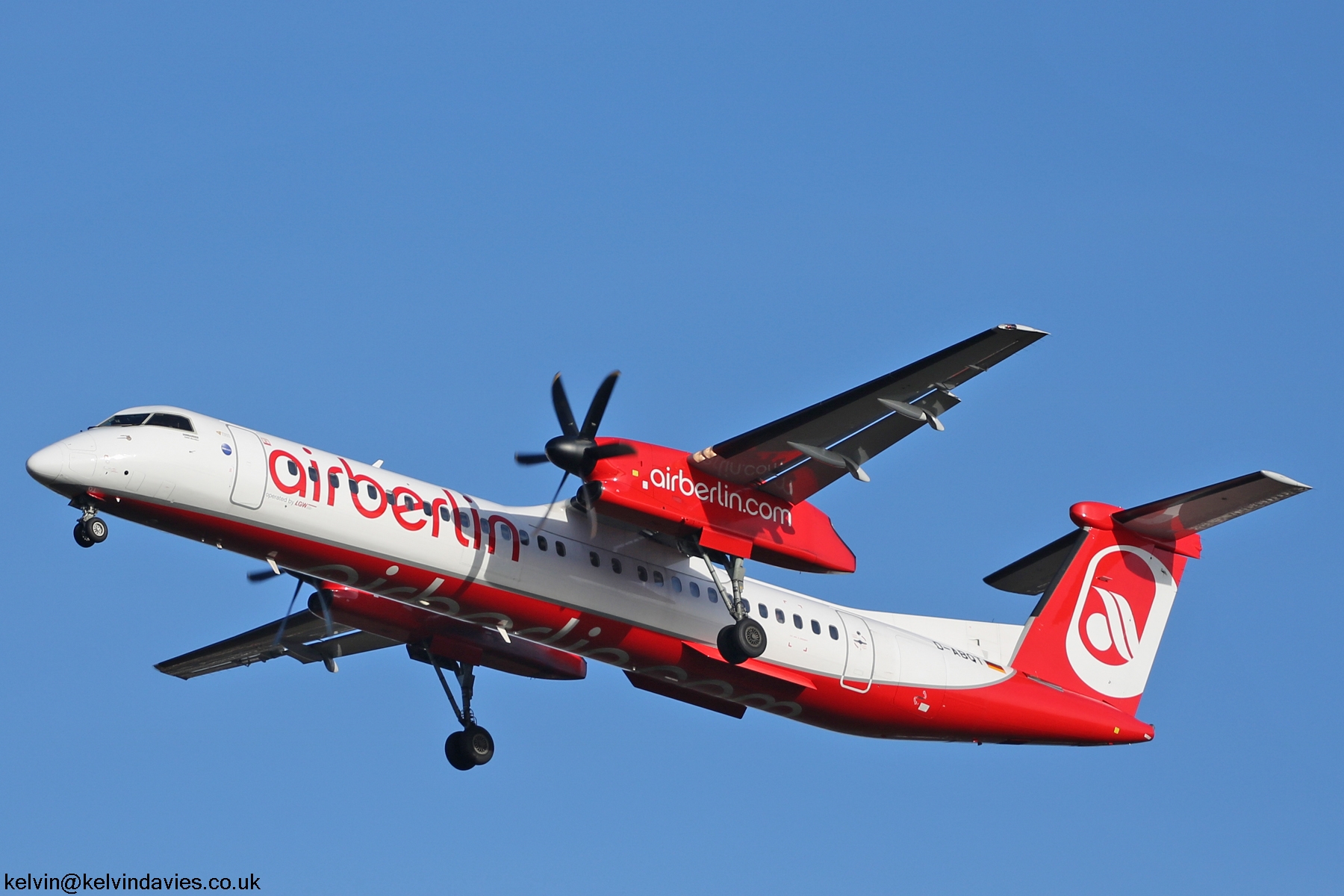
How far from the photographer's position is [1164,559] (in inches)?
974

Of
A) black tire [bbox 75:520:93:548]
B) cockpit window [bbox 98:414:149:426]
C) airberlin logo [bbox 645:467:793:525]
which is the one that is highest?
airberlin logo [bbox 645:467:793:525]

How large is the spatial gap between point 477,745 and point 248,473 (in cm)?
633

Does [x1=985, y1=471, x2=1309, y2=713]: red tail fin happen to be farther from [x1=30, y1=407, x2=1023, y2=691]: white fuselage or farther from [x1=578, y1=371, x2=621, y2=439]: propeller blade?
[x1=578, y1=371, x2=621, y2=439]: propeller blade

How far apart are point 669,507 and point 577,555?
54.7 inches

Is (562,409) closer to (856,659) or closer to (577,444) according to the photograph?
(577,444)

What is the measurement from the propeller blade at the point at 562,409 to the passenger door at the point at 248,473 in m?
3.72

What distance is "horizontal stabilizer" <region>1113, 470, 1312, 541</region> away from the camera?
68.6 feet

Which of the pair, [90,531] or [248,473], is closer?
[90,531]

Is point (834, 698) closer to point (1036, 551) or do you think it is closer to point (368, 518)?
point (1036, 551)

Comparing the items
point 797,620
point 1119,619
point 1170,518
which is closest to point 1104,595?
point 1119,619

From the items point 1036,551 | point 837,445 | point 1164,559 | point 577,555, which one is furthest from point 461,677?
point 1164,559

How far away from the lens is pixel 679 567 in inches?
832

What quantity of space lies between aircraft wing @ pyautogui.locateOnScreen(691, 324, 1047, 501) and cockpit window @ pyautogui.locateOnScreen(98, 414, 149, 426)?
6.80m

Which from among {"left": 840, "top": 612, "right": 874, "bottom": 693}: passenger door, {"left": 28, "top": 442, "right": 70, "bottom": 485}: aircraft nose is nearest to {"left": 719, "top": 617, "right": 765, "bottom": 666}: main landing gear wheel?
{"left": 840, "top": 612, "right": 874, "bottom": 693}: passenger door
